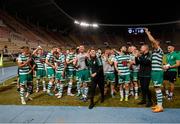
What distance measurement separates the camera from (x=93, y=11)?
58438 millimetres

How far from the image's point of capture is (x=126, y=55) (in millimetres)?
10648

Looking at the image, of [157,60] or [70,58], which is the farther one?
[70,58]

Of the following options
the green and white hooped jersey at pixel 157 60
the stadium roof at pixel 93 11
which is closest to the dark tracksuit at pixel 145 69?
the green and white hooped jersey at pixel 157 60

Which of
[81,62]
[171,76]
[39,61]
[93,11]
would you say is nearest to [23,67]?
[81,62]

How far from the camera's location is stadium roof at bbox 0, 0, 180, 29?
42219 millimetres

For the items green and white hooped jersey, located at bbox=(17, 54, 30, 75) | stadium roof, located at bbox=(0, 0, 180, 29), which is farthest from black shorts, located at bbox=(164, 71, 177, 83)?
stadium roof, located at bbox=(0, 0, 180, 29)

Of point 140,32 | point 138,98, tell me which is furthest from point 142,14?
point 138,98

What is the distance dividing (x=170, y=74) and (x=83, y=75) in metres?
3.52

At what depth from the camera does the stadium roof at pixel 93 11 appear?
4222cm

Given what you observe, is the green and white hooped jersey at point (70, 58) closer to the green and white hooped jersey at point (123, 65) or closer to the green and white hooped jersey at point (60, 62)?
the green and white hooped jersey at point (60, 62)

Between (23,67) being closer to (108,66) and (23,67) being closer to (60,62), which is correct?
(60,62)

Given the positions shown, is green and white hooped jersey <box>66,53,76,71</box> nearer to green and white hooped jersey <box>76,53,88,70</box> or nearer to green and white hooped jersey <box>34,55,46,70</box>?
green and white hooped jersey <box>76,53,88,70</box>

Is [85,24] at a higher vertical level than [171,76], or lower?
higher

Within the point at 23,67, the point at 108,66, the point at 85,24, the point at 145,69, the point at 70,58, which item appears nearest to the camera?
the point at 145,69
